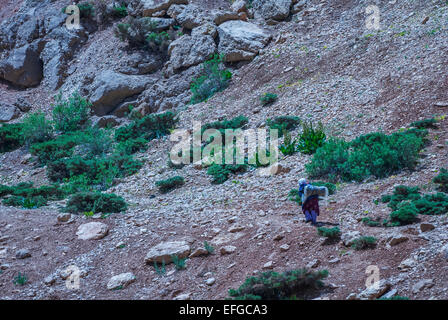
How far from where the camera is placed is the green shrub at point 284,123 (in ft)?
35.4

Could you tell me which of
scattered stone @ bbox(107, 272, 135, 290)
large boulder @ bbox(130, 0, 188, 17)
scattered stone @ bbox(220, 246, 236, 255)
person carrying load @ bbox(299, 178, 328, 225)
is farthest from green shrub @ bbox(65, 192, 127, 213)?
large boulder @ bbox(130, 0, 188, 17)

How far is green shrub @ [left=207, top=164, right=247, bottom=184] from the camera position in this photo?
9438 millimetres

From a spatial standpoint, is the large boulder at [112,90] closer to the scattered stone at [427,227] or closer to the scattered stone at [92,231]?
the scattered stone at [92,231]

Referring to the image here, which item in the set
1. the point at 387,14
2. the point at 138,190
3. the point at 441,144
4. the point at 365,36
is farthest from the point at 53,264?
the point at 387,14

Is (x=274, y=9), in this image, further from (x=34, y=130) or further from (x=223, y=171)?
(x=34, y=130)

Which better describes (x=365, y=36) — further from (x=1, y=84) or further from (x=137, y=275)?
(x=1, y=84)

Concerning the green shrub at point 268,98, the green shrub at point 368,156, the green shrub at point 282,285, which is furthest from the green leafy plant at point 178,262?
the green shrub at point 268,98

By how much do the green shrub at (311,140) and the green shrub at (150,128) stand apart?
188 inches

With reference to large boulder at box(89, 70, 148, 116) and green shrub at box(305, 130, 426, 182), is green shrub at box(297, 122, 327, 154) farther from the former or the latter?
large boulder at box(89, 70, 148, 116)

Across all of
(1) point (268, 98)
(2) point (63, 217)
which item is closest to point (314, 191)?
(2) point (63, 217)

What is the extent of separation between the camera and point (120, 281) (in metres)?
5.88

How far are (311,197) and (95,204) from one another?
4.19m

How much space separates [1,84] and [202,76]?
405 inches

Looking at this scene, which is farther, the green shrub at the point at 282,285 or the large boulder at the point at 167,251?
the large boulder at the point at 167,251
